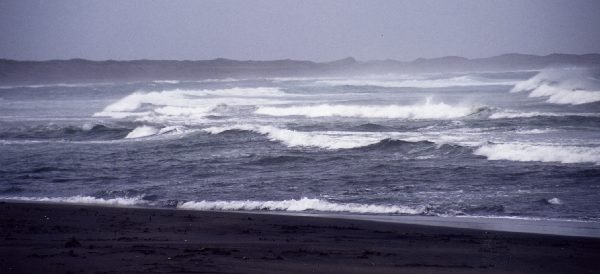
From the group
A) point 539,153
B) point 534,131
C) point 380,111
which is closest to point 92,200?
point 539,153

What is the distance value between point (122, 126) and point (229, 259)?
19501 mm

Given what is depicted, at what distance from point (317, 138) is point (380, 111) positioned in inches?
437

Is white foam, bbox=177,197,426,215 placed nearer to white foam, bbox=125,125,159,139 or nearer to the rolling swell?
white foam, bbox=125,125,159,139

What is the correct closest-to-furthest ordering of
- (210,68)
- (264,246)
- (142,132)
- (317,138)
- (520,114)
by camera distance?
1. (264,246)
2. (317,138)
3. (142,132)
4. (520,114)
5. (210,68)

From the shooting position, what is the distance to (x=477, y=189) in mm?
11555

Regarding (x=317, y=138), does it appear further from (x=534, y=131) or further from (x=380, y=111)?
(x=380, y=111)

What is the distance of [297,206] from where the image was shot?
431 inches

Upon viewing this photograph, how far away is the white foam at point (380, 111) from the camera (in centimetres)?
2697

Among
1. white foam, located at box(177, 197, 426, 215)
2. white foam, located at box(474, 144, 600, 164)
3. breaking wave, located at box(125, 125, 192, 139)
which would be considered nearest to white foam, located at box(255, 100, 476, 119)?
breaking wave, located at box(125, 125, 192, 139)

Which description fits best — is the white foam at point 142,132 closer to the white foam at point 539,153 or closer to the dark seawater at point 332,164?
the dark seawater at point 332,164

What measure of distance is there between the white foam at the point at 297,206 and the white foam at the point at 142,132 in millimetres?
12186

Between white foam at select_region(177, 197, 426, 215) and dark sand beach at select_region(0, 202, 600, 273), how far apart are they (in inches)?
37.6

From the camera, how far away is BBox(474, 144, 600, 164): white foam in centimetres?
1392

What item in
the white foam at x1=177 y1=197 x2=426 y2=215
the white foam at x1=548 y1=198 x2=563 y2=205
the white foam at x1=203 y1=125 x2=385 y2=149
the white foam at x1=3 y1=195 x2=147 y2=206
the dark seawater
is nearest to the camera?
the white foam at x1=548 y1=198 x2=563 y2=205
